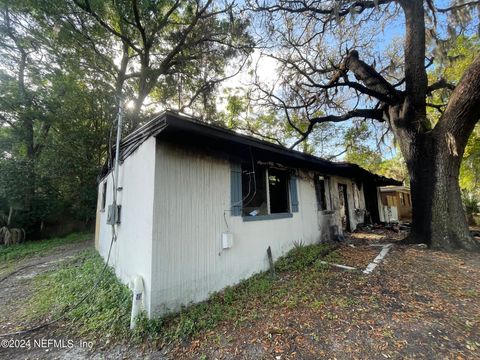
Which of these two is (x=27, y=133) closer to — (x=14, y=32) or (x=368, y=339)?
(x=14, y=32)

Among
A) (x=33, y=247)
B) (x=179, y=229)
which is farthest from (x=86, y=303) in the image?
(x=33, y=247)

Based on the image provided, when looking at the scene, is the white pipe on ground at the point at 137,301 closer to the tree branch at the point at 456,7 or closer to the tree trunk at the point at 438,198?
the tree trunk at the point at 438,198

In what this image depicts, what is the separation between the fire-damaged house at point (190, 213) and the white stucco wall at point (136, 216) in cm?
1

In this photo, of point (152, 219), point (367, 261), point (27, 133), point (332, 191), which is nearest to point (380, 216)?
point (332, 191)

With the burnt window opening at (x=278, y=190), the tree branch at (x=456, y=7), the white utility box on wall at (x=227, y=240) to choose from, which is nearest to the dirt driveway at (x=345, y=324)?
the white utility box on wall at (x=227, y=240)

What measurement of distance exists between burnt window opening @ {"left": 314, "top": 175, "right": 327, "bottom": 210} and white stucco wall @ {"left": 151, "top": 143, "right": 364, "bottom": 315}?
3.05 m

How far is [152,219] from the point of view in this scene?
118 inches

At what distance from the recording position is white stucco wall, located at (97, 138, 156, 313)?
309 centimetres

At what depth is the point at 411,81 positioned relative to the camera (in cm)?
604

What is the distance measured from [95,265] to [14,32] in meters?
10.9

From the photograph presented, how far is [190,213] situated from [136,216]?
0.95 m

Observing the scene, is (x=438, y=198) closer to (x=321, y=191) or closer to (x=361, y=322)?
(x=321, y=191)

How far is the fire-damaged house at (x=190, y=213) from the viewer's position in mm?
3064

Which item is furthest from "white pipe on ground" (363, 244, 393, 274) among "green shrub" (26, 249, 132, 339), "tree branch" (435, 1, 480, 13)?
"tree branch" (435, 1, 480, 13)
